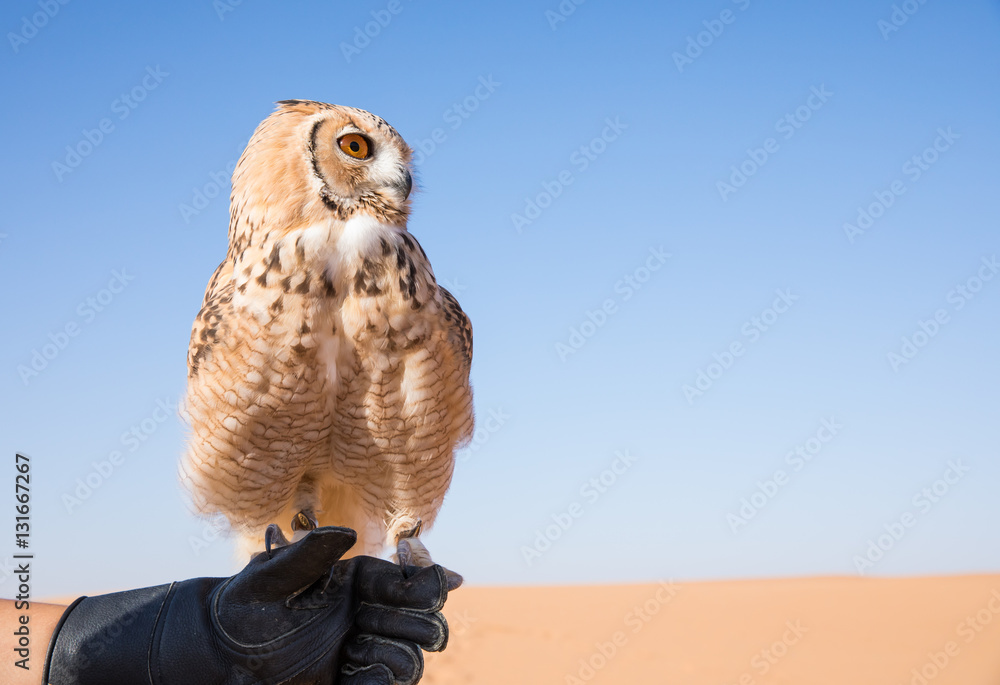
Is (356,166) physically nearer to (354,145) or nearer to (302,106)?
(354,145)

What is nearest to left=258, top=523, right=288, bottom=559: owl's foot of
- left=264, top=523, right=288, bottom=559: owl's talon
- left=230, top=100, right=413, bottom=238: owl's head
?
left=264, top=523, right=288, bottom=559: owl's talon

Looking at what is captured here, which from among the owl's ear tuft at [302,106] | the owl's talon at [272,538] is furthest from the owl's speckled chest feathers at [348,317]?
the owl's ear tuft at [302,106]

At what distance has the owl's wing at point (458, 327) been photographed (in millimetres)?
3123

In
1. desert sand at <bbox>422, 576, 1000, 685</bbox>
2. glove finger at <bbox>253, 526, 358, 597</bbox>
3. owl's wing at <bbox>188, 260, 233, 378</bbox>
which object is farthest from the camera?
desert sand at <bbox>422, 576, 1000, 685</bbox>

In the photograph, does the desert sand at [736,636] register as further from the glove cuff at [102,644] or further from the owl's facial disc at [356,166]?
the owl's facial disc at [356,166]

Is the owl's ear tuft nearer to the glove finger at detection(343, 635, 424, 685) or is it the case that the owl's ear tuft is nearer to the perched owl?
the perched owl

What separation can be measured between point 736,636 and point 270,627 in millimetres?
15791

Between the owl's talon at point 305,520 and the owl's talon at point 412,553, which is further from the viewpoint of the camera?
the owl's talon at point 305,520

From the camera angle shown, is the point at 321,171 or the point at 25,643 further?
the point at 321,171

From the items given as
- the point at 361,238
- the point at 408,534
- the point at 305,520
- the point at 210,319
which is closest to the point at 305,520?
the point at 305,520

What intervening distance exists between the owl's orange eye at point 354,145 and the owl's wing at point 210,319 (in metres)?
0.72

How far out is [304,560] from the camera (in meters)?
2.13

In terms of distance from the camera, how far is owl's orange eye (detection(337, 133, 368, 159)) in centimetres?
296

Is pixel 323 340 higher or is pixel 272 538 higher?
pixel 323 340
